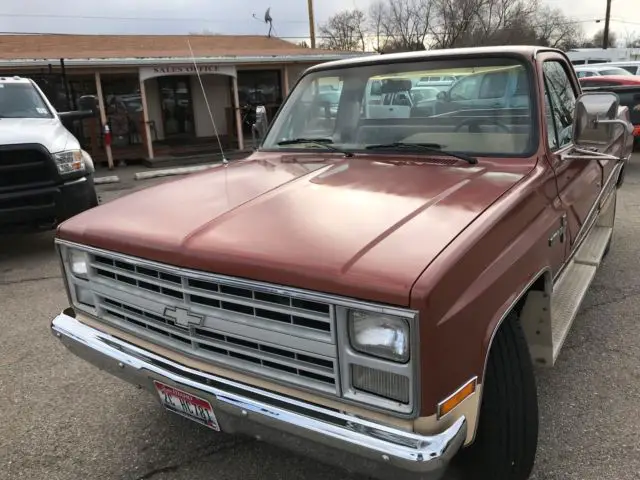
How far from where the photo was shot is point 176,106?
18.6 m

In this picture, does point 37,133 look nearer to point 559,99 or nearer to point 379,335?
point 559,99

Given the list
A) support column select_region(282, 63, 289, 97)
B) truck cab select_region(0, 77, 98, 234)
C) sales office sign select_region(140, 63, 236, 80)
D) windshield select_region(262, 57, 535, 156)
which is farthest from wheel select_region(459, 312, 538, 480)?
support column select_region(282, 63, 289, 97)

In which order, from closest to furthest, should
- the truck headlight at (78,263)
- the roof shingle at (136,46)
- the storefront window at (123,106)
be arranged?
the truck headlight at (78,263), the roof shingle at (136,46), the storefront window at (123,106)

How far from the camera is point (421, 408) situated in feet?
5.92

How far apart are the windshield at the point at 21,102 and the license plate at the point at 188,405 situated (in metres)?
5.89

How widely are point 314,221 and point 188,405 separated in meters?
0.88

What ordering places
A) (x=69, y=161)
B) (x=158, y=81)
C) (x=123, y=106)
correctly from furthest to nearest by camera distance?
1. (x=158, y=81)
2. (x=123, y=106)
3. (x=69, y=161)

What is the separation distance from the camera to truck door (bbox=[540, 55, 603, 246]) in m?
3.04

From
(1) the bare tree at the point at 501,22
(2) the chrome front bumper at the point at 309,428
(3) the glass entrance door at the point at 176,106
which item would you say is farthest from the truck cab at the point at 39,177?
(1) the bare tree at the point at 501,22

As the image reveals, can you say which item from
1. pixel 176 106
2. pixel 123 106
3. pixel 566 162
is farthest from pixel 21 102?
pixel 176 106

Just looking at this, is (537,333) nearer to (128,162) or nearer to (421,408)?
(421,408)

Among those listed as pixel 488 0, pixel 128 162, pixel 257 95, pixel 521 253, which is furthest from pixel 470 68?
pixel 488 0

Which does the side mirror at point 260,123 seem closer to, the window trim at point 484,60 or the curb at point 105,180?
the window trim at point 484,60

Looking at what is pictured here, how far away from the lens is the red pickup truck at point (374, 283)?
72.0 inches
